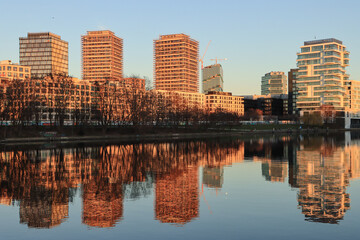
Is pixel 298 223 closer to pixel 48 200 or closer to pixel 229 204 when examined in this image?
pixel 229 204

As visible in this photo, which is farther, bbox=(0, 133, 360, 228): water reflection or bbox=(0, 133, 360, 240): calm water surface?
bbox=(0, 133, 360, 228): water reflection

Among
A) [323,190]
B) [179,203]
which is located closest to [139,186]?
[179,203]

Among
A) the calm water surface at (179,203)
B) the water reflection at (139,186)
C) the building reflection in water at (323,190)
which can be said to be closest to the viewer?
the calm water surface at (179,203)

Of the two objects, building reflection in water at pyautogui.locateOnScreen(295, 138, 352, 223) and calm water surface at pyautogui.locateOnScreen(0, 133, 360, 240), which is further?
building reflection in water at pyautogui.locateOnScreen(295, 138, 352, 223)

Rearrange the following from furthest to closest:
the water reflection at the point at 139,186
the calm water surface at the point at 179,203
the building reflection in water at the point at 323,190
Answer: the building reflection in water at the point at 323,190 → the water reflection at the point at 139,186 → the calm water surface at the point at 179,203

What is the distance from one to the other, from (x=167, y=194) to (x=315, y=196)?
10800mm

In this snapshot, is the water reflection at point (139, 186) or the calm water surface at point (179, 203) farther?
the water reflection at point (139, 186)

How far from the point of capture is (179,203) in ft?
86.0

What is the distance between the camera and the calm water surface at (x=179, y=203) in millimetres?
20156

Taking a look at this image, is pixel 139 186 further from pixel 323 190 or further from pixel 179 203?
pixel 323 190

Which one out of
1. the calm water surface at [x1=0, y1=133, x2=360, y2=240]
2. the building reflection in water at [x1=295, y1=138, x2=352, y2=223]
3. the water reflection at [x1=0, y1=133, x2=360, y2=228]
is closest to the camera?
the calm water surface at [x1=0, y1=133, x2=360, y2=240]

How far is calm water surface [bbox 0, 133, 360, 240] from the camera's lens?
20156 mm

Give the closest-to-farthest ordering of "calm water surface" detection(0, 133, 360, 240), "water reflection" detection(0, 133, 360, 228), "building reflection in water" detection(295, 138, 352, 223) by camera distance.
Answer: "calm water surface" detection(0, 133, 360, 240), "water reflection" detection(0, 133, 360, 228), "building reflection in water" detection(295, 138, 352, 223)

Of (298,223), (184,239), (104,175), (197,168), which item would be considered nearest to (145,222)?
(184,239)
